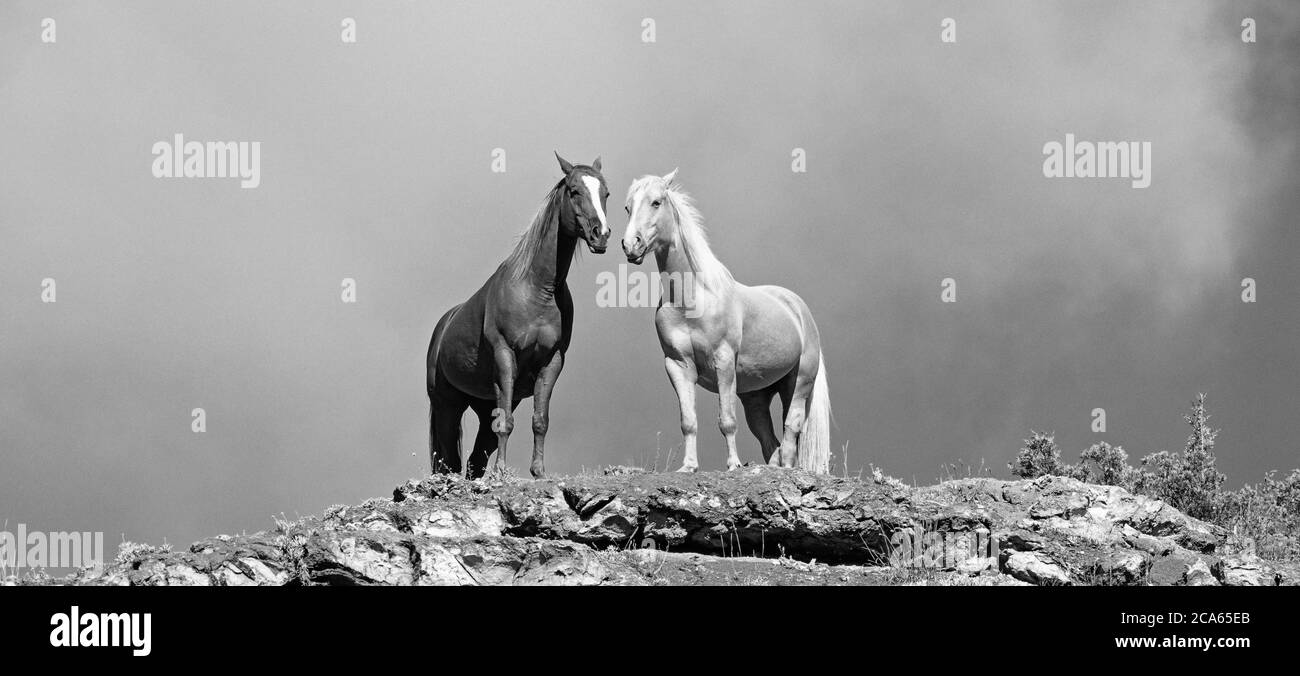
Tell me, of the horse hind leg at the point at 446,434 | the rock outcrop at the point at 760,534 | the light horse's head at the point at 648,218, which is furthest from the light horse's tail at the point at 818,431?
the horse hind leg at the point at 446,434

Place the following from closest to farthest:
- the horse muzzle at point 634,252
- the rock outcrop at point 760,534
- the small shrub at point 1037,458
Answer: the rock outcrop at point 760,534
the horse muzzle at point 634,252
the small shrub at point 1037,458

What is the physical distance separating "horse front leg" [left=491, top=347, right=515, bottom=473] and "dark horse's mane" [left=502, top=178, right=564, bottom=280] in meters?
0.95

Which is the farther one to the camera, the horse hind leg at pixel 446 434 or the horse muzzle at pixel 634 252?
the horse hind leg at pixel 446 434

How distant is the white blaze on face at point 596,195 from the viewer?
18.1 m

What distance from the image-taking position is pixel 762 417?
20188 millimetres

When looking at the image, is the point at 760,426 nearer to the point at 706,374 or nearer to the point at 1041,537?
the point at 706,374

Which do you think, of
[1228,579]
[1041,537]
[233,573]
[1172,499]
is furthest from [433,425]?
[1172,499]

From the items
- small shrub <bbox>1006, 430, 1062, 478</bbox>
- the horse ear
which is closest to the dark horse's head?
the horse ear

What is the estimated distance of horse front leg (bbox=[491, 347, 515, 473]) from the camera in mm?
18438

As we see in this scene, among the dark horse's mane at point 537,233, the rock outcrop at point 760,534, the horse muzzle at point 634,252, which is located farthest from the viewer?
the dark horse's mane at point 537,233

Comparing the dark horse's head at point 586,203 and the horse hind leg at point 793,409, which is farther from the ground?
the dark horse's head at point 586,203

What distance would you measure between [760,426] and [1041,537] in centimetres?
398

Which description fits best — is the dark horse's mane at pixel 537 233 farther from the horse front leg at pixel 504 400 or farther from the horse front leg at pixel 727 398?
the horse front leg at pixel 727 398

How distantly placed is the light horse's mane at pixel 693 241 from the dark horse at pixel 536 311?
721mm
